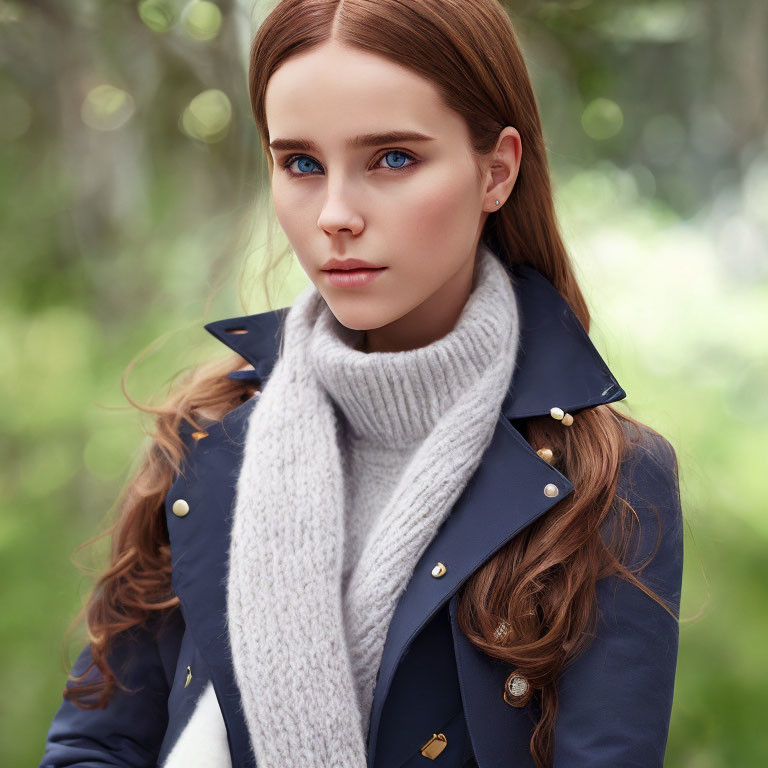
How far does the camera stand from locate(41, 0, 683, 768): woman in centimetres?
129

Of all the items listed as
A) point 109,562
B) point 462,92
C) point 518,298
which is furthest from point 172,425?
point 462,92

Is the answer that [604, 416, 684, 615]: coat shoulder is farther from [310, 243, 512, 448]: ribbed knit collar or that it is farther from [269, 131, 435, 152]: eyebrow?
[269, 131, 435, 152]: eyebrow

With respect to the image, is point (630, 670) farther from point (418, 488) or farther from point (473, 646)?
point (418, 488)

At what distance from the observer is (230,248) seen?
262 cm

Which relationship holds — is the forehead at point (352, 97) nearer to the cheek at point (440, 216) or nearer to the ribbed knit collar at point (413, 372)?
the cheek at point (440, 216)

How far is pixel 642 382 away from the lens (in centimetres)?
276

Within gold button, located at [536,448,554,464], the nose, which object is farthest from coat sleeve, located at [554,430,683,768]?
the nose

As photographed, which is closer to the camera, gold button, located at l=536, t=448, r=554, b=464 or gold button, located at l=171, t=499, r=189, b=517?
gold button, located at l=536, t=448, r=554, b=464

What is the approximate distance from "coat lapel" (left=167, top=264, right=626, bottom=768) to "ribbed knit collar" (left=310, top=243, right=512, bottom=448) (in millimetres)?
82

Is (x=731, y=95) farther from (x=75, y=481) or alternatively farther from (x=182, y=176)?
(x=75, y=481)

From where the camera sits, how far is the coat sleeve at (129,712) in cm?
158

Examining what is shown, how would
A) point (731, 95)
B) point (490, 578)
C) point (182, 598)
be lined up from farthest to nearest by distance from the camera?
point (731, 95), point (182, 598), point (490, 578)

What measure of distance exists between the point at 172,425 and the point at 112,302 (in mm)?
1293

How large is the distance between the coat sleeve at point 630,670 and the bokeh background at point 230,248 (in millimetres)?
1266
